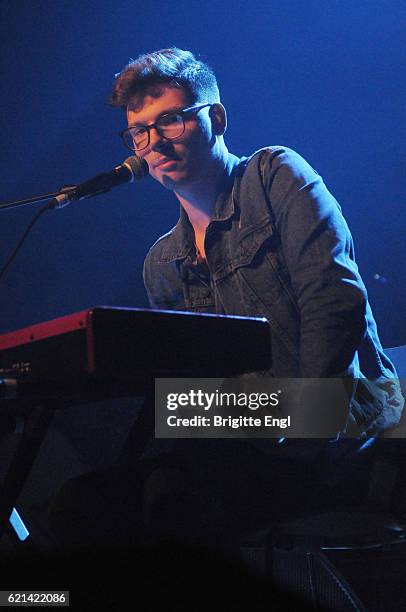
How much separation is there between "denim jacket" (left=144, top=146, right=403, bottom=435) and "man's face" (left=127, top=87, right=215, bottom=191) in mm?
116

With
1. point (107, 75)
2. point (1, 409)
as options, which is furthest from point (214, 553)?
point (107, 75)

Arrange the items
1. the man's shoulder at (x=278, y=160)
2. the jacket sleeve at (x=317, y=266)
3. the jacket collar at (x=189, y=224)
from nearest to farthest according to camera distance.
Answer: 1. the jacket sleeve at (x=317, y=266)
2. the man's shoulder at (x=278, y=160)
3. the jacket collar at (x=189, y=224)

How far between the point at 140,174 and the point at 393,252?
103cm

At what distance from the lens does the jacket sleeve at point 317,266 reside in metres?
1.57

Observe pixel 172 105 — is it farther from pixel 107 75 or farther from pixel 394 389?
pixel 394 389

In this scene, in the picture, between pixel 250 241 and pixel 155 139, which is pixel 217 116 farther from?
pixel 250 241

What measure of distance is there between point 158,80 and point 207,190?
0.35m

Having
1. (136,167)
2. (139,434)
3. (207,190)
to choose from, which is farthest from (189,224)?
(139,434)

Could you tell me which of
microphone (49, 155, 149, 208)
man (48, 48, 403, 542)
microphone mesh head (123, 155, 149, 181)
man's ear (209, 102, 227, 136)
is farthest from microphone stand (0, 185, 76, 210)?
man's ear (209, 102, 227, 136)

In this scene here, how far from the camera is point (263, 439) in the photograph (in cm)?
144

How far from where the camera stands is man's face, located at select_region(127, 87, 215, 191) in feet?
6.66

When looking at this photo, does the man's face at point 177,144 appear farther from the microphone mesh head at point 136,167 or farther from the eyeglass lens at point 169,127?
the microphone mesh head at point 136,167

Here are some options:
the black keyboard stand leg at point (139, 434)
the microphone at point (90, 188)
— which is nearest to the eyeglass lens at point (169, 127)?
the microphone at point (90, 188)

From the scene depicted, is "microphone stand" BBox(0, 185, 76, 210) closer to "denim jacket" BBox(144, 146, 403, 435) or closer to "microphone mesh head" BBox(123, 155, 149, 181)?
"microphone mesh head" BBox(123, 155, 149, 181)
